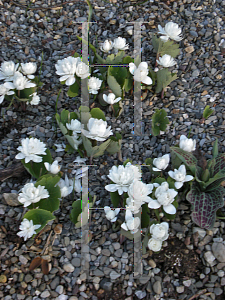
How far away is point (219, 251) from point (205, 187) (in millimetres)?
286

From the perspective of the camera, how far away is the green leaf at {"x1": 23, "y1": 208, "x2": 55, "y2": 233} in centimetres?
126

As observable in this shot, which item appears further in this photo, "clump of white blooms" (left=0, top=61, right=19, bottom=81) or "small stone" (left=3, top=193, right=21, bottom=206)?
"clump of white blooms" (left=0, top=61, right=19, bottom=81)

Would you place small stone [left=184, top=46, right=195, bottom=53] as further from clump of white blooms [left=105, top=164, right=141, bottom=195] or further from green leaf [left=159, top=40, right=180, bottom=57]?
clump of white blooms [left=105, top=164, right=141, bottom=195]

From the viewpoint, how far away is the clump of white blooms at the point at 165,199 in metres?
1.29

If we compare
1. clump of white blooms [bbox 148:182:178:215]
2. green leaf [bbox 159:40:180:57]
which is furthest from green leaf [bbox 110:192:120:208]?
green leaf [bbox 159:40:180:57]

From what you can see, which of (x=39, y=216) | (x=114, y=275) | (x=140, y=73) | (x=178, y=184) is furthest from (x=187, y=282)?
(x=140, y=73)

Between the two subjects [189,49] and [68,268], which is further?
[189,49]

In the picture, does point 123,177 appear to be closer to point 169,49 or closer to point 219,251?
point 219,251

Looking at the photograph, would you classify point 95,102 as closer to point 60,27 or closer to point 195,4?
point 60,27

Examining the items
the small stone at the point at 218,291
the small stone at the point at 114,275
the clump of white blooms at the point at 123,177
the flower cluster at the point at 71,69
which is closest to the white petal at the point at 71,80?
the flower cluster at the point at 71,69

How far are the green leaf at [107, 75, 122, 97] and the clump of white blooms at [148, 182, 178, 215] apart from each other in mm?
660

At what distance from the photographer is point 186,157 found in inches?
57.5

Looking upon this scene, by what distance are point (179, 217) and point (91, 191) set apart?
1.45 ft

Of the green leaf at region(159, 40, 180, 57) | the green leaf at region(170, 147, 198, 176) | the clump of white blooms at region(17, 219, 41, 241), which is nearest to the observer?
the clump of white blooms at region(17, 219, 41, 241)
